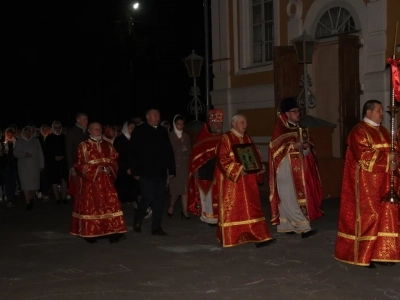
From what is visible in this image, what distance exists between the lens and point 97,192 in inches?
422

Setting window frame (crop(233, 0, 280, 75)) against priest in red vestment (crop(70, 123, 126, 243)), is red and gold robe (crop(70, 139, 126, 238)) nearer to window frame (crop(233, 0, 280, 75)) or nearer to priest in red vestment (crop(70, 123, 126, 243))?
priest in red vestment (crop(70, 123, 126, 243))

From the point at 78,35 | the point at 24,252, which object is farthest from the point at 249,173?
the point at 78,35

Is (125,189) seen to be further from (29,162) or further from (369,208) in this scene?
(369,208)

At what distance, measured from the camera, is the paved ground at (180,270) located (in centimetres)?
745

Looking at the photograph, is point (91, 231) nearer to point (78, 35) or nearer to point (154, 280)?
point (154, 280)

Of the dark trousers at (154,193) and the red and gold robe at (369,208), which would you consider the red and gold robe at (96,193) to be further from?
the red and gold robe at (369,208)

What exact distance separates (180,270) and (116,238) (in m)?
2.37

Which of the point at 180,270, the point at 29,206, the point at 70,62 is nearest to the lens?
the point at 180,270

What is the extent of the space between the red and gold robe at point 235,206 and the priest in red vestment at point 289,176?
2.53 feet

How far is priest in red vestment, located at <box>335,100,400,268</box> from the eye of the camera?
27.0ft

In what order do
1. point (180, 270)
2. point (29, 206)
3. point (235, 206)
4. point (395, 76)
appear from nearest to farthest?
point (395, 76) < point (180, 270) < point (235, 206) < point (29, 206)

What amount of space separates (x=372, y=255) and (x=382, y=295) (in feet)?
3.71

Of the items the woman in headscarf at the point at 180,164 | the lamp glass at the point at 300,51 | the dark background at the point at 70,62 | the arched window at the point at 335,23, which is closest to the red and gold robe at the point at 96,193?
the woman in headscarf at the point at 180,164

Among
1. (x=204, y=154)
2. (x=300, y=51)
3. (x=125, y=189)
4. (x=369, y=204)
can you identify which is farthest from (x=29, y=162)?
(x=369, y=204)
